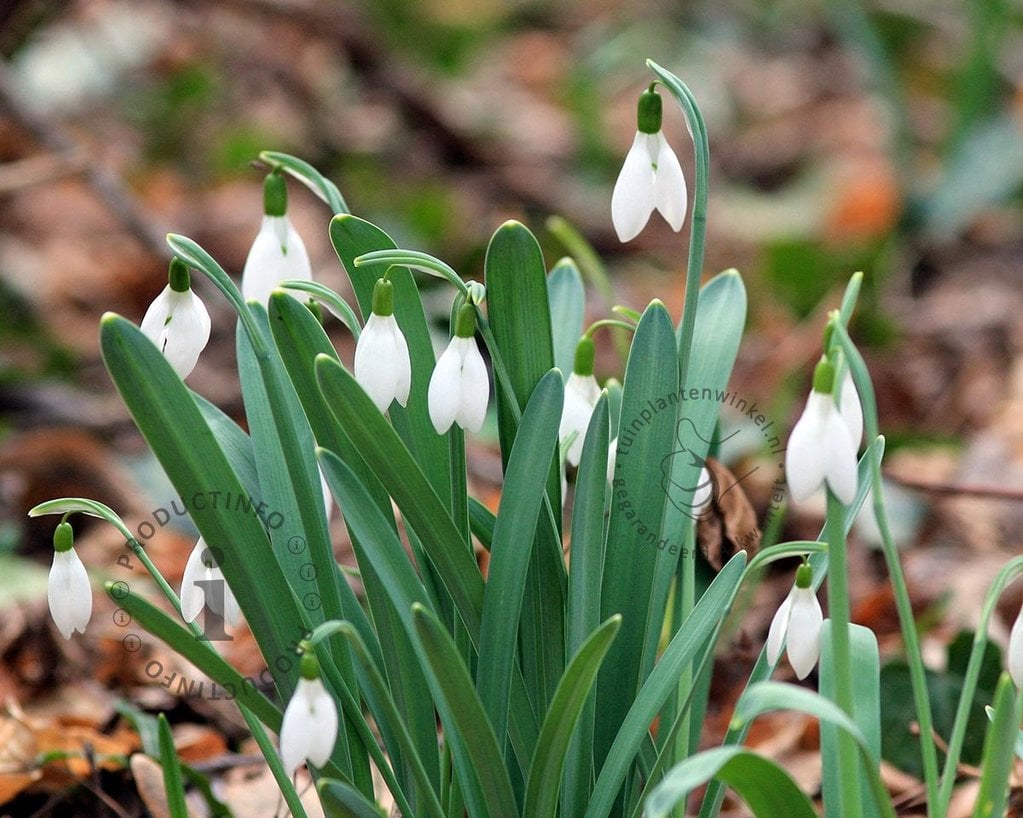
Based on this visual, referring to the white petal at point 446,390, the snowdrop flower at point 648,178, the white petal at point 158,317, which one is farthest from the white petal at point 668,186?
the white petal at point 158,317

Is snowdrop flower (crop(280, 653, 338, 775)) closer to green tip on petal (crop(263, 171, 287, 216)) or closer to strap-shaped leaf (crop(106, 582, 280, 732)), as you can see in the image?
strap-shaped leaf (crop(106, 582, 280, 732))

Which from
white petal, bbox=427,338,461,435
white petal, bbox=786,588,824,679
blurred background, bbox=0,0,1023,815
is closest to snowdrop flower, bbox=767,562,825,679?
white petal, bbox=786,588,824,679

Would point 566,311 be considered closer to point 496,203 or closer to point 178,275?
point 178,275

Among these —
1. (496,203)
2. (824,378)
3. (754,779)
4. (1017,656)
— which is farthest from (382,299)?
(496,203)

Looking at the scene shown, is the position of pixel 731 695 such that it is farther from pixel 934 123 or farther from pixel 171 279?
pixel 934 123

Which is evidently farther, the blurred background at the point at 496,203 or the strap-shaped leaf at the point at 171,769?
the blurred background at the point at 496,203

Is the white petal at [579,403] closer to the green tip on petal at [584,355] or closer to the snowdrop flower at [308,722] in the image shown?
the green tip on petal at [584,355]

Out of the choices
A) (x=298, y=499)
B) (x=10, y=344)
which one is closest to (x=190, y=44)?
(x=10, y=344)
